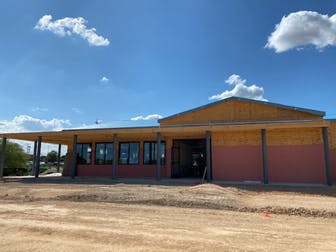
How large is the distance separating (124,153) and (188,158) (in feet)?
16.9

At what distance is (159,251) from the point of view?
182 inches

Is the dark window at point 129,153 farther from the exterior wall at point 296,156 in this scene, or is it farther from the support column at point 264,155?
the exterior wall at point 296,156

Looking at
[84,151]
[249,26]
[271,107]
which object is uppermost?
[249,26]

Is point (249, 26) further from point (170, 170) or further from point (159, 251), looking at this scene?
point (159, 251)

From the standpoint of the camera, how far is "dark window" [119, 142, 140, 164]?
19984mm

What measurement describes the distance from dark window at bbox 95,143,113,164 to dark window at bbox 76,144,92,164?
765mm

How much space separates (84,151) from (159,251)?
60.5ft

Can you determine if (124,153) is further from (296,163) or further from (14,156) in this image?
(14,156)

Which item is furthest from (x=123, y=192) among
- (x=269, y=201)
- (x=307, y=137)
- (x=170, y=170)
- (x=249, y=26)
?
(x=249, y=26)

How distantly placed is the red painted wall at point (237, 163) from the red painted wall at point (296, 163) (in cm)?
68

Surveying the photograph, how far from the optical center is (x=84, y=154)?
2188cm

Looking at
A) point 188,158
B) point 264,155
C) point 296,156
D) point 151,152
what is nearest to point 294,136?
point 296,156

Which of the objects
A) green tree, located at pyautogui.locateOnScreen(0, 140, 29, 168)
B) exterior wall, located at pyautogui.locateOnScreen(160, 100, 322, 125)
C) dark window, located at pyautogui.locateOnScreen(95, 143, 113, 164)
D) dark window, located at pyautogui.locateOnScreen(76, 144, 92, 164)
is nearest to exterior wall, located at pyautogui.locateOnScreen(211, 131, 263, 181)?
exterior wall, located at pyautogui.locateOnScreen(160, 100, 322, 125)

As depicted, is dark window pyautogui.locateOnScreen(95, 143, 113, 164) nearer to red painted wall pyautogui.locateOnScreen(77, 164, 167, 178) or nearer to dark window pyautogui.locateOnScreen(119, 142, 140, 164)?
red painted wall pyautogui.locateOnScreen(77, 164, 167, 178)
